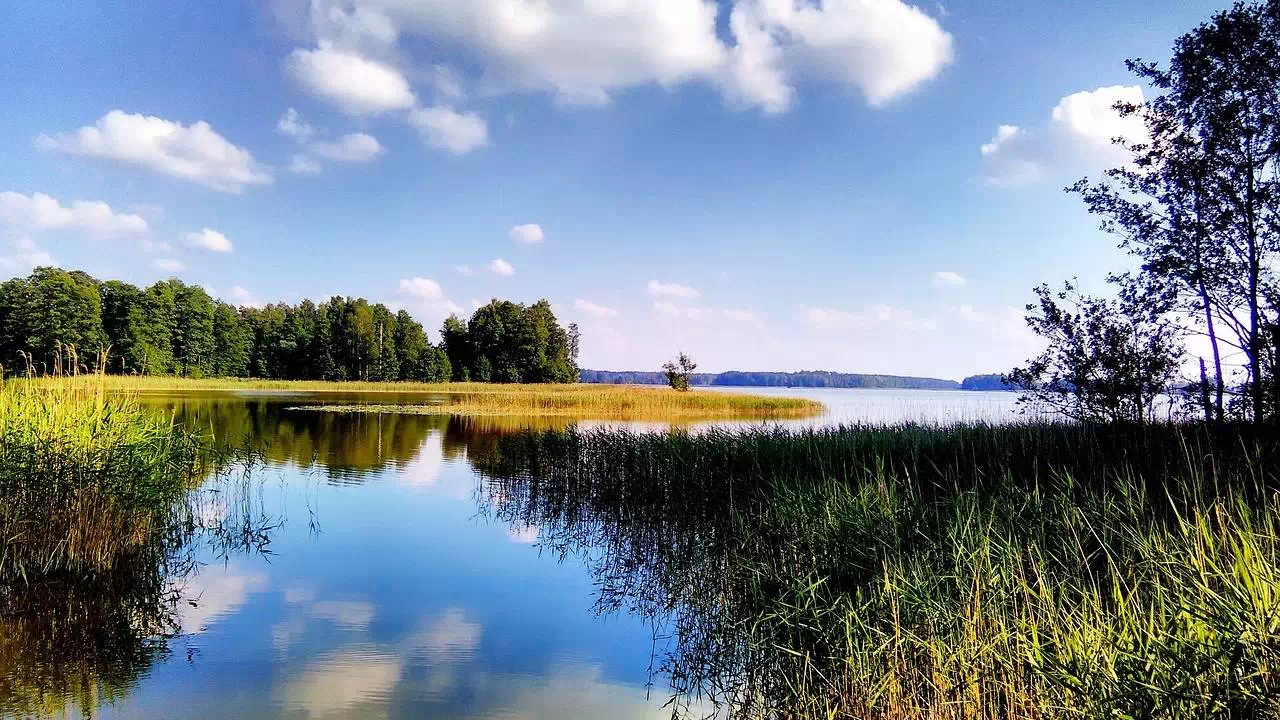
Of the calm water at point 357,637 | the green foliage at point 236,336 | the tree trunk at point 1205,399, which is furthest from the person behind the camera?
the green foliage at point 236,336

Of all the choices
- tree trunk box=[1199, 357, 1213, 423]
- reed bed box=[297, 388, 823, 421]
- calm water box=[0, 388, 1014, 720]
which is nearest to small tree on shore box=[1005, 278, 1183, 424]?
tree trunk box=[1199, 357, 1213, 423]

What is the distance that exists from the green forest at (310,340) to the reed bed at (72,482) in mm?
62922

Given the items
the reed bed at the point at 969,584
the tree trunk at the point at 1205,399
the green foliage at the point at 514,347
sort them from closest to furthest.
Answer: the reed bed at the point at 969,584 → the tree trunk at the point at 1205,399 → the green foliage at the point at 514,347

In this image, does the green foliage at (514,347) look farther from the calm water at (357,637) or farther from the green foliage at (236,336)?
the calm water at (357,637)

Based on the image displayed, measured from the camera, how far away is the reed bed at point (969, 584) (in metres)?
3.10

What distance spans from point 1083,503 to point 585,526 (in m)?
7.56

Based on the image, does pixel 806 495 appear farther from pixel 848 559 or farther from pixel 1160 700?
pixel 1160 700

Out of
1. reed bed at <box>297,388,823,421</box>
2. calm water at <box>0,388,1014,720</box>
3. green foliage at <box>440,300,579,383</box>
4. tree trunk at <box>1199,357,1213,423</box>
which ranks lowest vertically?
calm water at <box>0,388,1014,720</box>

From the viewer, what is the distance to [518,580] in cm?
902

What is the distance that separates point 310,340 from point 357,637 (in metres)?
81.6

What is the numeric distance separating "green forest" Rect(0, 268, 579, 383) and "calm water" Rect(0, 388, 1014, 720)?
210 feet

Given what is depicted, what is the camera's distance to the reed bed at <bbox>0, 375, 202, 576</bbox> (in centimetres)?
761

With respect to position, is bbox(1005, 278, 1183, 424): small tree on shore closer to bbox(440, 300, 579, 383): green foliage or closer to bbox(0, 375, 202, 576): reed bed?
bbox(0, 375, 202, 576): reed bed

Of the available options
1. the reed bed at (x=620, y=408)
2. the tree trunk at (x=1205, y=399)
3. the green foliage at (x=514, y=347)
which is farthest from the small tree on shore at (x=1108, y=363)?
the green foliage at (x=514, y=347)
